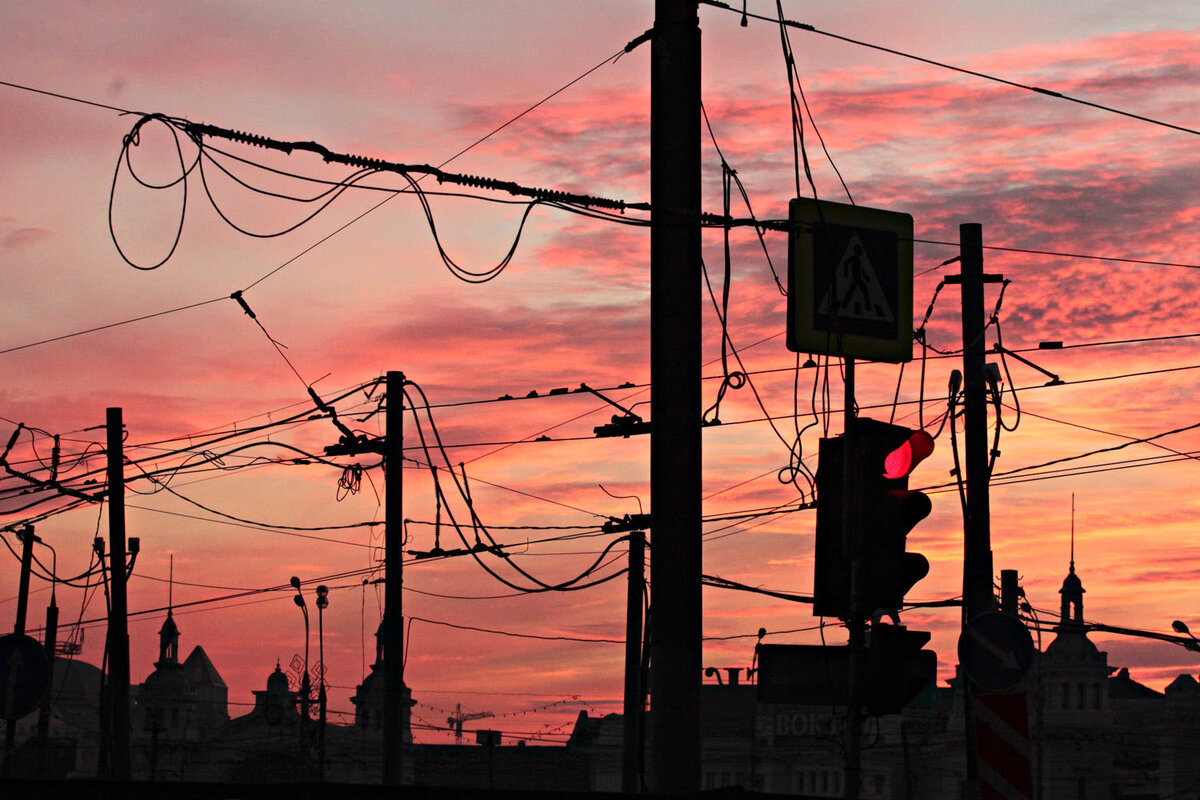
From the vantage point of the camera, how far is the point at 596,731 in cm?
12506

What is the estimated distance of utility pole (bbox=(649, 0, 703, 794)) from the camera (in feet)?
28.8

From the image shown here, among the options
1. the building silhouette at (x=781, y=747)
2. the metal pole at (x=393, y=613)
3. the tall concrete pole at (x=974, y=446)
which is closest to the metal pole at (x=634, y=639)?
the metal pole at (x=393, y=613)

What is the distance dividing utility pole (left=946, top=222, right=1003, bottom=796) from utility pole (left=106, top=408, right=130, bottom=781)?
1517cm

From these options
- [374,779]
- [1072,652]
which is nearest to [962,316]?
[1072,652]

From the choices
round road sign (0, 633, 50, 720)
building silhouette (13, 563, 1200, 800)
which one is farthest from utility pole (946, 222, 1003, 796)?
building silhouette (13, 563, 1200, 800)

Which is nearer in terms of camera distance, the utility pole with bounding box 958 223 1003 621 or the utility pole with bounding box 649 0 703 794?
the utility pole with bounding box 649 0 703 794

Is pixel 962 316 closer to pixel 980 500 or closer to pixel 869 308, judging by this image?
pixel 980 500

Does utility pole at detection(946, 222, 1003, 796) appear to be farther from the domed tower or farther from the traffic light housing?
the domed tower

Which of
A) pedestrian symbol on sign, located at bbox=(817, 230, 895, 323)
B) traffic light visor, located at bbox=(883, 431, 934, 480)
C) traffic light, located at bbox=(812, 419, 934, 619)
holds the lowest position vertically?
traffic light, located at bbox=(812, 419, 934, 619)

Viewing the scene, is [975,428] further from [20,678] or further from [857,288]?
[20,678]

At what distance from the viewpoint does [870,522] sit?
8977 millimetres

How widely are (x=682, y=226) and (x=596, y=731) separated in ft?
390

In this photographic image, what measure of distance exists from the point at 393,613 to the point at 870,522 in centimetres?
1817

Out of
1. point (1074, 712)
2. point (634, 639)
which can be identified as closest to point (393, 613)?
point (634, 639)
